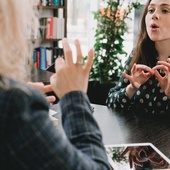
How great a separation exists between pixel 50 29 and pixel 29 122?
13.9 ft

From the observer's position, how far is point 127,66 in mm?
2262

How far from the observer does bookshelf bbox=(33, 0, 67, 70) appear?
185 inches

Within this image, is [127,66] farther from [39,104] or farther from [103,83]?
[103,83]

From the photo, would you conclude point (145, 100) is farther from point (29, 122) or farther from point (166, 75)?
point (29, 122)

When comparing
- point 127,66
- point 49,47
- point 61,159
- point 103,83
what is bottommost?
point 103,83

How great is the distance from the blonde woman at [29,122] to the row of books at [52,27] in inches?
158

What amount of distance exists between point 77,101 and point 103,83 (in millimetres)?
3455

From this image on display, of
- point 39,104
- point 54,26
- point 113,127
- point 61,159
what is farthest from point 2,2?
point 54,26

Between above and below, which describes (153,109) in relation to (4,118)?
below

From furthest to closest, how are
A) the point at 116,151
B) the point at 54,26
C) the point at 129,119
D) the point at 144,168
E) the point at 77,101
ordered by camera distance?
the point at 54,26
the point at 129,119
the point at 116,151
the point at 144,168
the point at 77,101

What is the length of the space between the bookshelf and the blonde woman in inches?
155

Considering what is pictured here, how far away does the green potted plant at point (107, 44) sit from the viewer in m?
4.19

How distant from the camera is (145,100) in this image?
2092 mm

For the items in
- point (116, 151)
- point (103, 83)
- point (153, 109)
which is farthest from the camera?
point (103, 83)
